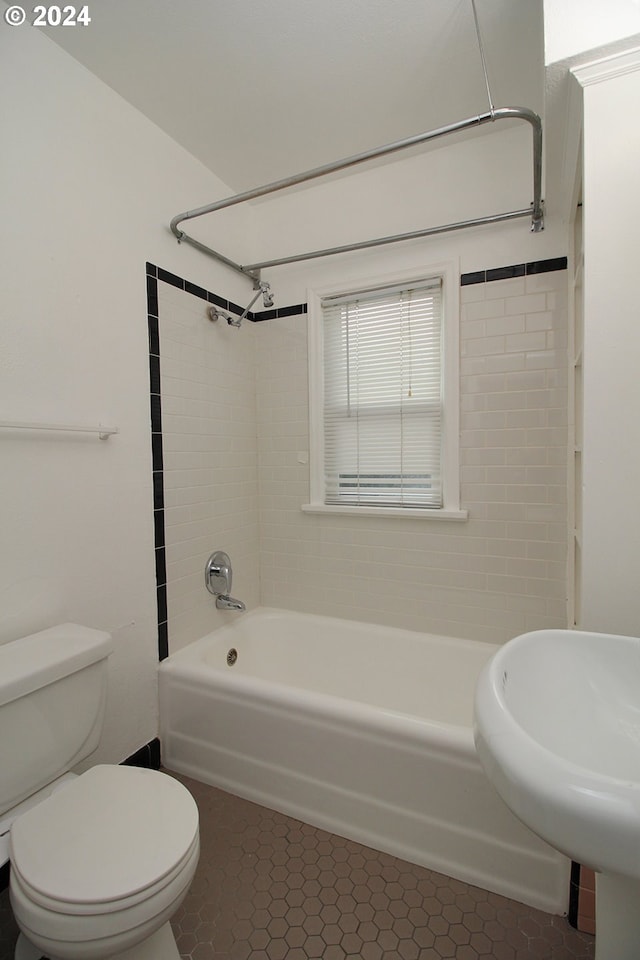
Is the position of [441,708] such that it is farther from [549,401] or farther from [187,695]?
[549,401]

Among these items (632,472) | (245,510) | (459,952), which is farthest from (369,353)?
(459,952)

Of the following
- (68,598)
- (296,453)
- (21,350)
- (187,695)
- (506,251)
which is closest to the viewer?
(21,350)

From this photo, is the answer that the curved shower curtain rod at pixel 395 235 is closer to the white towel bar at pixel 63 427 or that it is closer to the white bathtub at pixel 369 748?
the white towel bar at pixel 63 427

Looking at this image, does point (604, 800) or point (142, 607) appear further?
point (142, 607)

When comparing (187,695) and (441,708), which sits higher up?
(187,695)

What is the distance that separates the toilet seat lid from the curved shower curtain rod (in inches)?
75.7

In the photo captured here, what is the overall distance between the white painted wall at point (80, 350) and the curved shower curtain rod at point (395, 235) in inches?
10.3

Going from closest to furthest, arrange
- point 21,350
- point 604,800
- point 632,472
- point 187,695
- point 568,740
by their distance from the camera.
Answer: point 604,800 → point 568,740 → point 632,472 → point 21,350 → point 187,695

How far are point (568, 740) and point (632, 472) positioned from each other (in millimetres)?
655

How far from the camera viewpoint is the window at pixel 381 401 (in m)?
2.15

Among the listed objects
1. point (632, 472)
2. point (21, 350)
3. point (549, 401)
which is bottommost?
point (632, 472)

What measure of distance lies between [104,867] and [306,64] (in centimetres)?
248

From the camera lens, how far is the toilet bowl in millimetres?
872

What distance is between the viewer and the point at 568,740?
84cm
